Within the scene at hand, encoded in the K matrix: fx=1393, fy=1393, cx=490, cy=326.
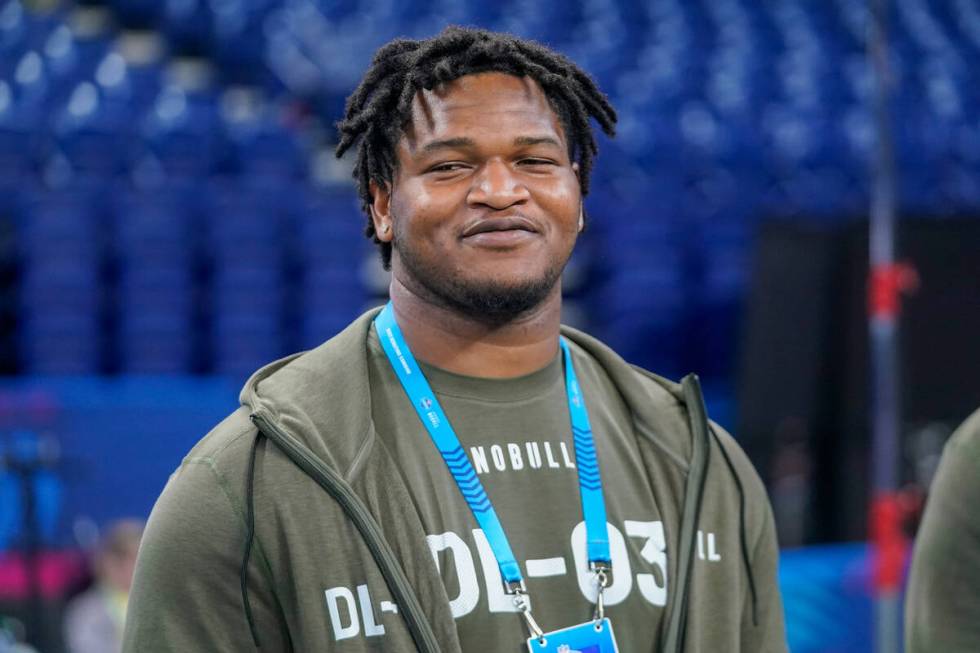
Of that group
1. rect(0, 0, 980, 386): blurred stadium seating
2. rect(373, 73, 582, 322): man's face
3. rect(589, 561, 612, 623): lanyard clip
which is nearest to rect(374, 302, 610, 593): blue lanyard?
rect(589, 561, 612, 623): lanyard clip

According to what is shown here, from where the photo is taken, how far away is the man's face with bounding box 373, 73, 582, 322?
1896 mm

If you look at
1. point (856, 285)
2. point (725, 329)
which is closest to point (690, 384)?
point (856, 285)

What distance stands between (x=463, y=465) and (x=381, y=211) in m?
0.42

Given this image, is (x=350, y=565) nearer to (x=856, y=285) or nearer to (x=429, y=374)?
(x=429, y=374)

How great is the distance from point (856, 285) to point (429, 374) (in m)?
4.17

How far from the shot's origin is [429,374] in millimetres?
1988

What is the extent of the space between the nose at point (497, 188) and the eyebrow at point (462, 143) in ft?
0.12

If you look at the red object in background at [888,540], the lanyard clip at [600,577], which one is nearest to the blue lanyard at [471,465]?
the lanyard clip at [600,577]

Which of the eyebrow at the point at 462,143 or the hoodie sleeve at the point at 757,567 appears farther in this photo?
the hoodie sleeve at the point at 757,567

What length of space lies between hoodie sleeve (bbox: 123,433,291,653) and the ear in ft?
1.58

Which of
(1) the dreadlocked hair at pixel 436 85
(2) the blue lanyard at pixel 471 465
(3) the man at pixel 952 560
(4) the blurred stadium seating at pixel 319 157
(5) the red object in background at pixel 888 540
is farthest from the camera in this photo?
(4) the blurred stadium seating at pixel 319 157

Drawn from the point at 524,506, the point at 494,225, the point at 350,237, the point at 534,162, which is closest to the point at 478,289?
the point at 494,225

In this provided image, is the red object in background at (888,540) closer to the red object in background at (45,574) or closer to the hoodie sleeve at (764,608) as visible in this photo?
the hoodie sleeve at (764,608)

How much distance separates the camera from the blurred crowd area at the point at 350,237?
19.2ft
